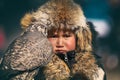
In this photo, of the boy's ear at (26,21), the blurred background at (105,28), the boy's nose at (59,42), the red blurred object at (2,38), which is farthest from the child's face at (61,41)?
the red blurred object at (2,38)

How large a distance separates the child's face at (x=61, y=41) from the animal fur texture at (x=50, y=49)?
7 centimetres

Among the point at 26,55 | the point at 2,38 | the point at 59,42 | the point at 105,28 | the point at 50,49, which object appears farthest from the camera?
the point at 2,38

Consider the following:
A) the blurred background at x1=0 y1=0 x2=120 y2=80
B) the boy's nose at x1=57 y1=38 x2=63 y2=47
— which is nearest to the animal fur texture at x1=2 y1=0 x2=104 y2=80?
the boy's nose at x1=57 y1=38 x2=63 y2=47

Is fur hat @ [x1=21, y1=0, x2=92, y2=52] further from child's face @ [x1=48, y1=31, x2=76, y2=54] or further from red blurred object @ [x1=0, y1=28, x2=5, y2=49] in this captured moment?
red blurred object @ [x1=0, y1=28, x2=5, y2=49]

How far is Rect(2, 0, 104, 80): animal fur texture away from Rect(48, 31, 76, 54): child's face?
67mm

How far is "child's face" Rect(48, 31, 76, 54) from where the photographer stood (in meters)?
4.77

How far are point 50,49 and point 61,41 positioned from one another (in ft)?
1.02

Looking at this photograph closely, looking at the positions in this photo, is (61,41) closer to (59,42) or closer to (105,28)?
(59,42)

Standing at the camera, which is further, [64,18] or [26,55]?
[64,18]

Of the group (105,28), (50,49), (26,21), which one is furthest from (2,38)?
(50,49)

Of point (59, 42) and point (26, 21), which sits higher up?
point (26, 21)

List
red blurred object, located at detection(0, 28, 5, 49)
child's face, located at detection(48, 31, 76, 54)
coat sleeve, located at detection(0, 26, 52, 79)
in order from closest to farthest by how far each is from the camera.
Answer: coat sleeve, located at detection(0, 26, 52, 79), child's face, located at detection(48, 31, 76, 54), red blurred object, located at detection(0, 28, 5, 49)

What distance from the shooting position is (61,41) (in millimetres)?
4793

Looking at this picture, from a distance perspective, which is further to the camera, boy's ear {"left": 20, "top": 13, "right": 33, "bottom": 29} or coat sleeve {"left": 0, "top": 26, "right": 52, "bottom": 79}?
boy's ear {"left": 20, "top": 13, "right": 33, "bottom": 29}
